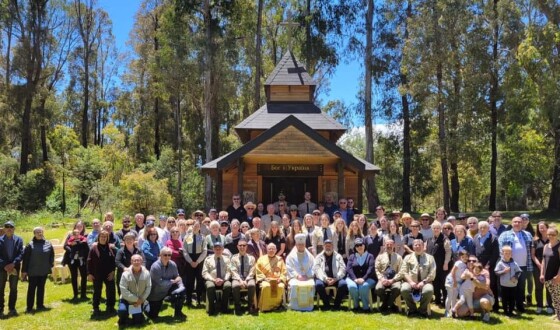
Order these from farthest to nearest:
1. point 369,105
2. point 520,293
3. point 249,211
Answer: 1. point 369,105
2. point 249,211
3. point 520,293

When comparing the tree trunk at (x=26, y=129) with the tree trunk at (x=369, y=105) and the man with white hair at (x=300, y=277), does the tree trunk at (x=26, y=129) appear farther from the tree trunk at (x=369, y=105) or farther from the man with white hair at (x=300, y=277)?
the man with white hair at (x=300, y=277)

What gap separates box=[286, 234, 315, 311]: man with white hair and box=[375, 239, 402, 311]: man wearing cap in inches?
46.9

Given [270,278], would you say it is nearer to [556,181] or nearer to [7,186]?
[556,181]

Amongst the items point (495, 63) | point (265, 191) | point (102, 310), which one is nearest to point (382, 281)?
point (102, 310)

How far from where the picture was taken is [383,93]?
26594mm

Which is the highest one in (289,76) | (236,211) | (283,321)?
(289,76)

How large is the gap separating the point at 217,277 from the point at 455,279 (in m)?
4.14

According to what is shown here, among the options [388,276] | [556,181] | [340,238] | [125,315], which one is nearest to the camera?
[125,315]

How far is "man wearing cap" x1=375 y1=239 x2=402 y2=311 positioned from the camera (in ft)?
27.4

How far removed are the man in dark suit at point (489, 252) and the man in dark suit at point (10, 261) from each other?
839 cm

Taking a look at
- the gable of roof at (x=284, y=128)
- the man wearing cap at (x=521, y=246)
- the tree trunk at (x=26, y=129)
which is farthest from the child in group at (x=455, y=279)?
the tree trunk at (x=26, y=129)

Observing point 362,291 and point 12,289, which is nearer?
point 362,291

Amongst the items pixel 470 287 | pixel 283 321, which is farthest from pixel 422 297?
pixel 283 321

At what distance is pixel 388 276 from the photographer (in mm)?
8523
